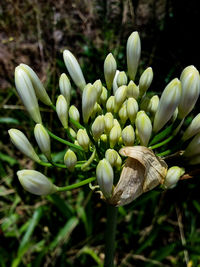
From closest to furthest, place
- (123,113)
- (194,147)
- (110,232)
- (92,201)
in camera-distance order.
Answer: (194,147), (123,113), (110,232), (92,201)

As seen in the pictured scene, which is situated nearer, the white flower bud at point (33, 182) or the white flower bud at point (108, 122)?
the white flower bud at point (33, 182)

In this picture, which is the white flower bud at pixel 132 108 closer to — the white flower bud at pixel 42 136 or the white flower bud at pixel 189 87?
the white flower bud at pixel 189 87

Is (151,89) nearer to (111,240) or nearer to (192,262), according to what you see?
(111,240)

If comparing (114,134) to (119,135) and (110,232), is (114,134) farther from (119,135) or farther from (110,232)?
(110,232)

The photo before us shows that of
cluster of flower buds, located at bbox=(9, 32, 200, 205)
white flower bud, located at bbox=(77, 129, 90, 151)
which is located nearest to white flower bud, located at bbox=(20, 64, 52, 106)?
cluster of flower buds, located at bbox=(9, 32, 200, 205)

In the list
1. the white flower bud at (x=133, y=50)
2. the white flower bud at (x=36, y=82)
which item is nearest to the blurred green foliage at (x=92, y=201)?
the white flower bud at (x=133, y=50)

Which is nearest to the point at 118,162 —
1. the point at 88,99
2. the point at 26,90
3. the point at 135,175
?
the point at 135,175

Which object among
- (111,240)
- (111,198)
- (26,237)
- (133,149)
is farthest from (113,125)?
(26,237)
